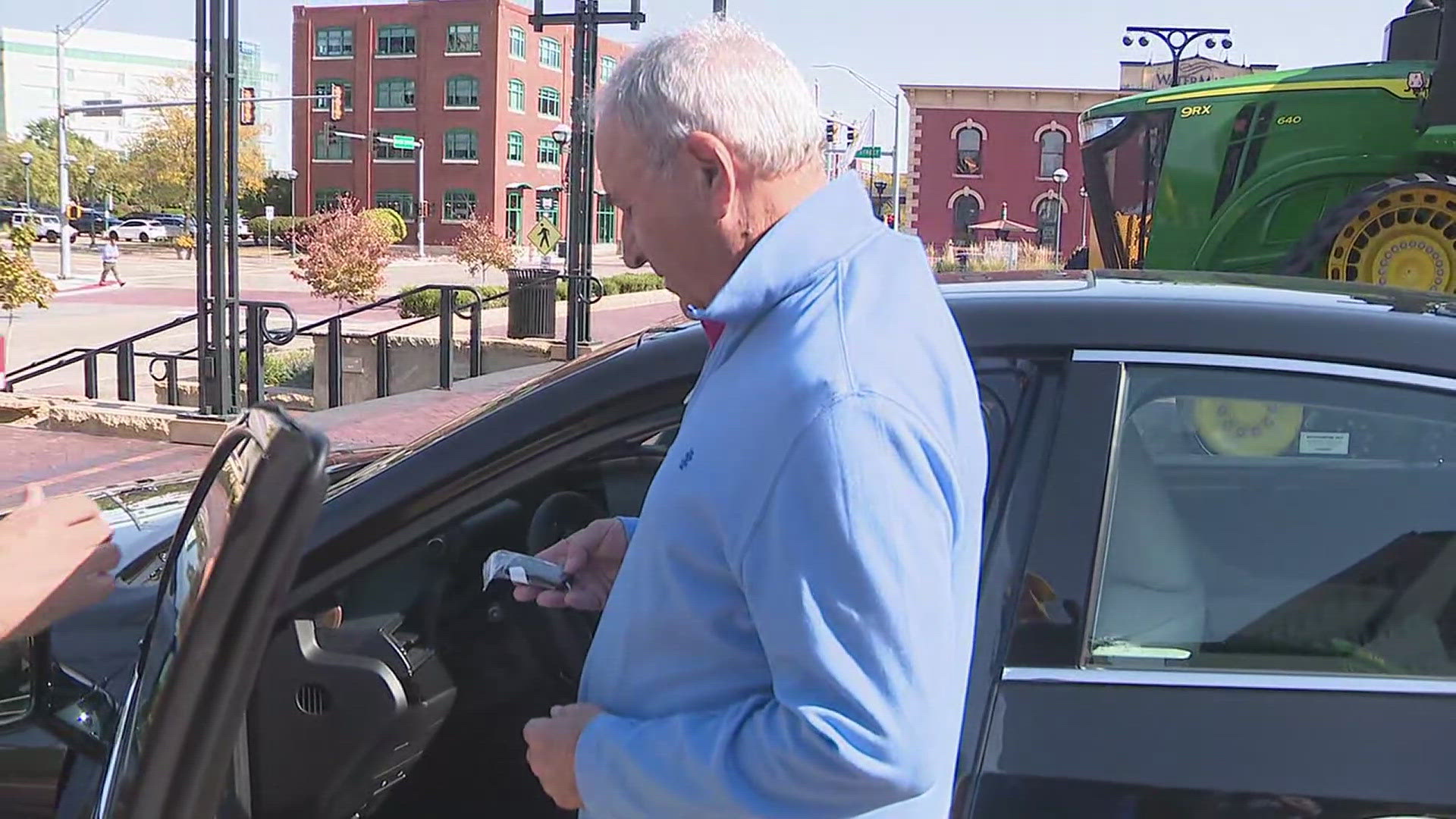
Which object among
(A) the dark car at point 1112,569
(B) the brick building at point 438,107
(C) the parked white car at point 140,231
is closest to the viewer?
(A) the dark car at point 1112,569

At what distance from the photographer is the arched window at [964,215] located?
51.7 meters

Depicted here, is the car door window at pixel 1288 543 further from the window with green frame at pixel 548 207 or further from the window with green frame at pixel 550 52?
the window with green frame at pixel 550 52

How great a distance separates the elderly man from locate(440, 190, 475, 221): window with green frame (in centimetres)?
7062

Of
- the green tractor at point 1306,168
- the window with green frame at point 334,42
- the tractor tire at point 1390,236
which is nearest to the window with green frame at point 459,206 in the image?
the window with green frame at point 334,42

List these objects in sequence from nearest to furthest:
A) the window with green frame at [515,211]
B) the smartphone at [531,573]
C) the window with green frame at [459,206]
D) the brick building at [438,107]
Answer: the smartphone at [531,573], the brick building at [438,107], the window with green frame at [459,206], the window with green frame at [515,211]

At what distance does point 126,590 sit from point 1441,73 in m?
9.47

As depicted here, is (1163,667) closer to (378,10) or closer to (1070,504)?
(1070,504)

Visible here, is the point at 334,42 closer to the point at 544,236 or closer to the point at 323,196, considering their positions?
the point at 323,196

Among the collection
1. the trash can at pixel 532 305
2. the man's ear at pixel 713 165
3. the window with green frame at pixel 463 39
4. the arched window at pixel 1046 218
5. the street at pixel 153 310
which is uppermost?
the window with green frame at pixel 463 39

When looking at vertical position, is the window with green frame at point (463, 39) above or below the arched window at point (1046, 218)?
above

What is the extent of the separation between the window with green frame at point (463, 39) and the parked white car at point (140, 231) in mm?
17958

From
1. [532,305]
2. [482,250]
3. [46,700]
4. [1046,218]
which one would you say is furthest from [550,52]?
[46,700]

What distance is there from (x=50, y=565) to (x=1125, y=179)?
11.0 meters

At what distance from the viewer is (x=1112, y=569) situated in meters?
1.75
